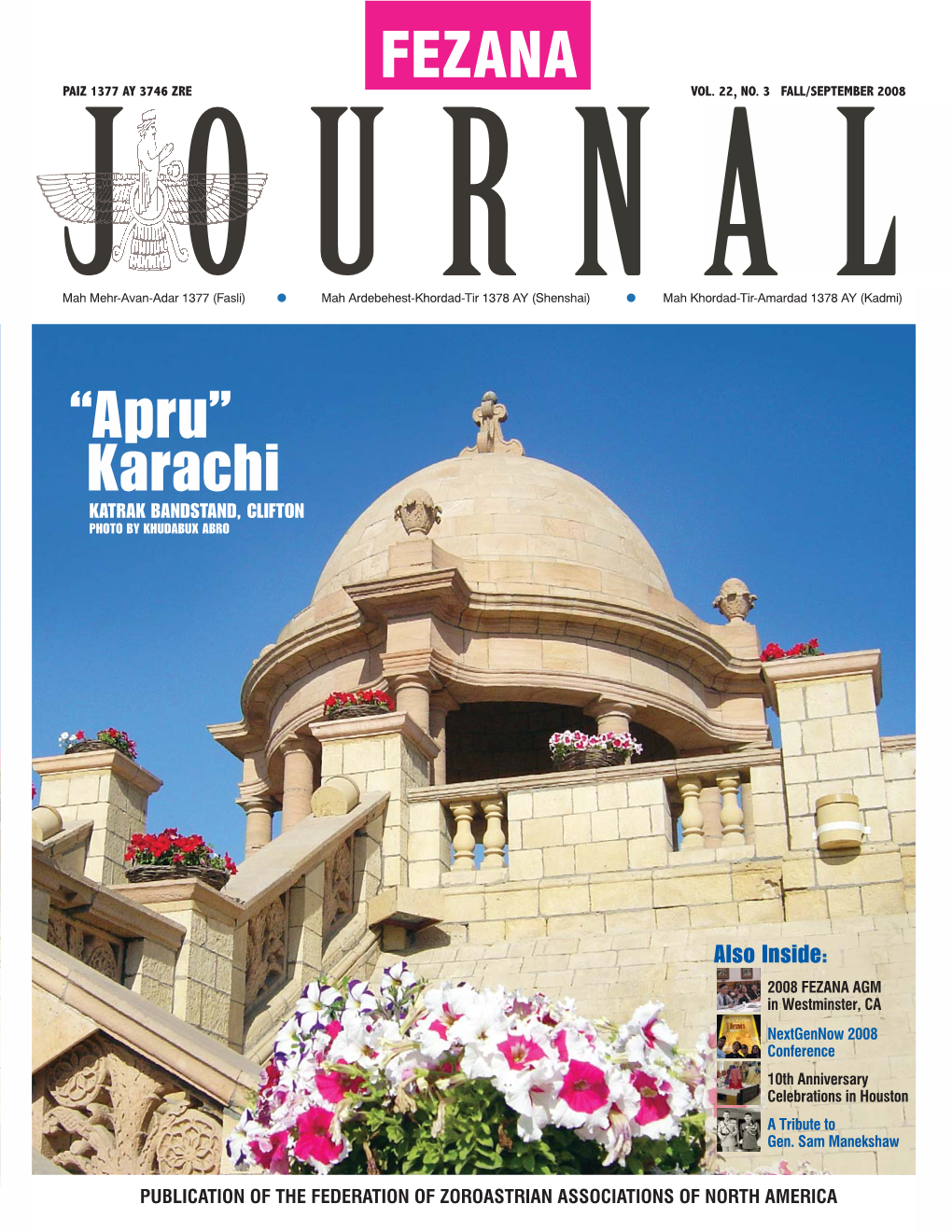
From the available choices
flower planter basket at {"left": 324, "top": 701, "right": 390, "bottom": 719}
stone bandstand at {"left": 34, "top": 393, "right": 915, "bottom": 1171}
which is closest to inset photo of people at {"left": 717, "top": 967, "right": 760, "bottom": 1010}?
stone bandstand at {"left": 34, "top": 393, "right": 915, "bottom": 1171}

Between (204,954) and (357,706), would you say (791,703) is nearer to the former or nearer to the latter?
(357,706)

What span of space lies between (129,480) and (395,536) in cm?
1112

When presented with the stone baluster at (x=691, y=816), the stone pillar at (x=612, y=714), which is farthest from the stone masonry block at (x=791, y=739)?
the stone pillar at (x=612, y=714)

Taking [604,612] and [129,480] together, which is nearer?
[129,480]

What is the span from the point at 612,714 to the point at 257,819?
20.2 feet

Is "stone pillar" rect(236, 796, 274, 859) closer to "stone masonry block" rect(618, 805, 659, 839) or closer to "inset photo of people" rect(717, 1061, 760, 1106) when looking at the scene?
"stone masonry block" rect(618, 805, 659, 839)

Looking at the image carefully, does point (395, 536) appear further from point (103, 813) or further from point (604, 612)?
point (103, 813)

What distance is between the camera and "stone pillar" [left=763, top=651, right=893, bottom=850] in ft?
39.4

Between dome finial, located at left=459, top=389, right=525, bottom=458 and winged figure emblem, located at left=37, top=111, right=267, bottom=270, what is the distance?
13583 mm

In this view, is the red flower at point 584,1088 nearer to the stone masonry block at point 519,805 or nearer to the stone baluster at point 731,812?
the stone baluster at point 731,812

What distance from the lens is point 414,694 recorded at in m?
16.7
